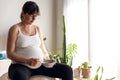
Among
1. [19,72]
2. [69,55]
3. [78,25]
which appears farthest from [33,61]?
[78,25]

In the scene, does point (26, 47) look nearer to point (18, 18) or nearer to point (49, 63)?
point (49, 63)

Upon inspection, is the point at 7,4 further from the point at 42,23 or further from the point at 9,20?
the point at 42,23

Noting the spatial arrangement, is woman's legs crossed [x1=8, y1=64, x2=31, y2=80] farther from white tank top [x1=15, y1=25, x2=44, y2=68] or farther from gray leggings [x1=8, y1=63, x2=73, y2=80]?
white tank top [x1=15, y1=25, x2=44, y2=68]

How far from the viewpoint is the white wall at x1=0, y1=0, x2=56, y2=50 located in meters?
3.38

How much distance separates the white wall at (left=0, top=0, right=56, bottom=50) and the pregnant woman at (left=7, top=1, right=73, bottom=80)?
1692 mm

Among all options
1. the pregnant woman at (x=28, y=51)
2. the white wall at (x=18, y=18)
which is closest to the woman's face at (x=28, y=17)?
the pregnant woman at (x=28, y=51)

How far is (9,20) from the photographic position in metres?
3.42

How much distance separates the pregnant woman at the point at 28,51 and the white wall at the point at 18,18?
5.55 feet

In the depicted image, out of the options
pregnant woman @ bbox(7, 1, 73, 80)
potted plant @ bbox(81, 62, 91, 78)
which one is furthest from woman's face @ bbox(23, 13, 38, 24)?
potted plant @ bbox(81, 62, 91, 78)

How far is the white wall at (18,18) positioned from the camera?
3.38 m
